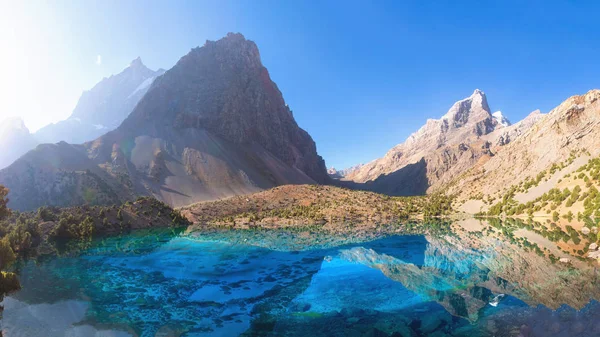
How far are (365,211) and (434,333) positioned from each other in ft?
192

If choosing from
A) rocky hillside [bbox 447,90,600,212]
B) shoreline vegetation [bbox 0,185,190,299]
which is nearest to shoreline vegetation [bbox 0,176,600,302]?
shoreline vegetation [bbox 0,185,190,299]

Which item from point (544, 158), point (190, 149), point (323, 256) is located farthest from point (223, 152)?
point (323, 256)

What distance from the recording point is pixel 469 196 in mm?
69812

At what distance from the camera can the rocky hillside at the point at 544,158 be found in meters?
52.8

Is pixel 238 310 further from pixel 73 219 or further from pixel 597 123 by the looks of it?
pixel 597 123

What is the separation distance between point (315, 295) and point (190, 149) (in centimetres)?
12607

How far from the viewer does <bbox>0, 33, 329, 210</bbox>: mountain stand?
95.1 metres

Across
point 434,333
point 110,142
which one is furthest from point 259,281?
point 110,142

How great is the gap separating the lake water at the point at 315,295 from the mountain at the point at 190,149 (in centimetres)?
7791

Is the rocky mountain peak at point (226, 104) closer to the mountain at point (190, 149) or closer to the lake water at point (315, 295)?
the mountain at point (190, 149)

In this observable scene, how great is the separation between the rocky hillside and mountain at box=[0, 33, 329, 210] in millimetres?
83253

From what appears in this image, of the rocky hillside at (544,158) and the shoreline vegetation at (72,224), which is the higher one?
the rocky hillside at (544,158)

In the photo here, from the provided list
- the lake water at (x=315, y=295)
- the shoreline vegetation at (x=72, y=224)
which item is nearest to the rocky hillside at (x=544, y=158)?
the lake water at (x=315, y=295)

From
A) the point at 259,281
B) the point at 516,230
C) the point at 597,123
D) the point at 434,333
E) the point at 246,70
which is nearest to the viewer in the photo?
the point at 434,333
